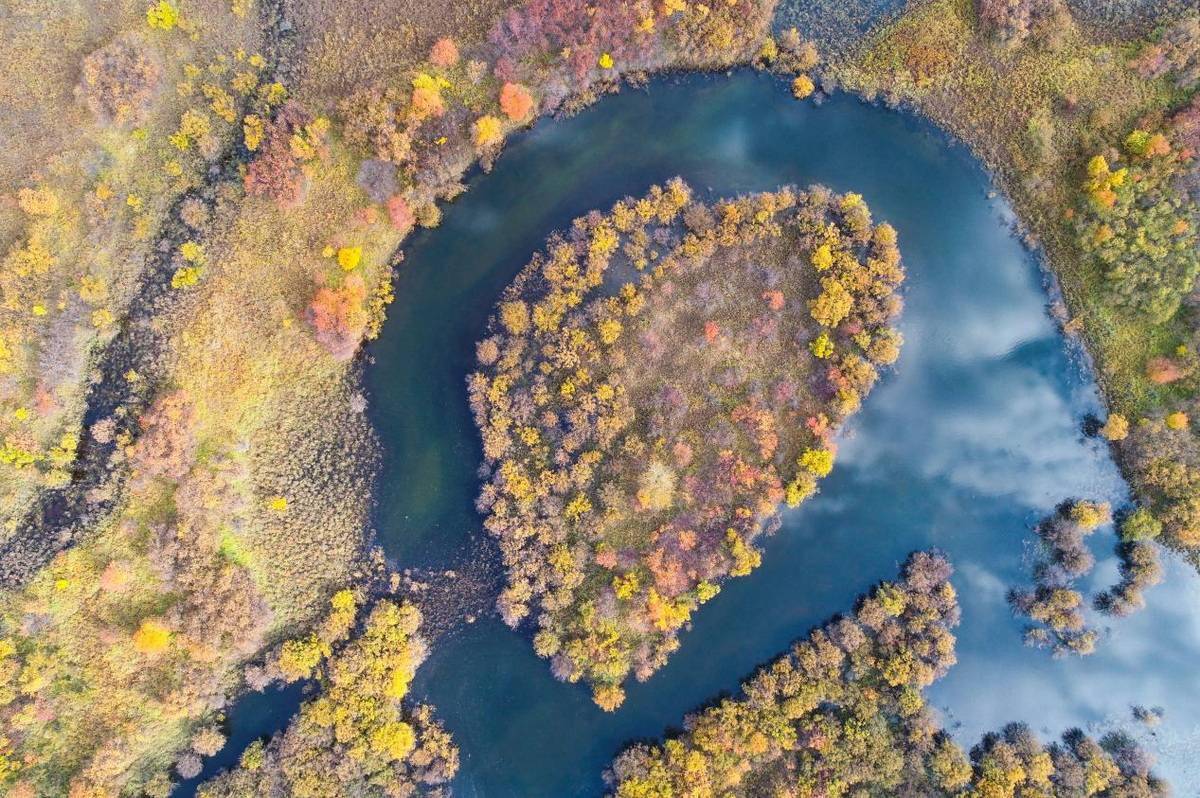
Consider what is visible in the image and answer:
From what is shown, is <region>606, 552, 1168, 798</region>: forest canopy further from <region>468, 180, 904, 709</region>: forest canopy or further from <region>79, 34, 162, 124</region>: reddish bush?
<region>79, 34, 162, 124</region>: reddish bush

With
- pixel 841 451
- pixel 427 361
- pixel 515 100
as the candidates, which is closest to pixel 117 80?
pixel 515 100

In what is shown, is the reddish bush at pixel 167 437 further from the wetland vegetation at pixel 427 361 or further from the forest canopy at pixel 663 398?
the forest canopy at pixel 663 398

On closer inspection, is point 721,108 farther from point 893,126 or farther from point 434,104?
point 434,104

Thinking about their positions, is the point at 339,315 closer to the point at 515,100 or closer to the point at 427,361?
the point at 427,361

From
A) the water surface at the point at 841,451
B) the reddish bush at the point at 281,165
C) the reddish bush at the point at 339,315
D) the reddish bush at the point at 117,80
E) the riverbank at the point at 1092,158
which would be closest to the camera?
the riverbank at the point at 1092,158

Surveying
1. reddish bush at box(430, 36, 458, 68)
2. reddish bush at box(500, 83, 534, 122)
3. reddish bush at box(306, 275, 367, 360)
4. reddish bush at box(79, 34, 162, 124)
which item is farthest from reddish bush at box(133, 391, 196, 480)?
reddish bush at box(500, 83, 534, 122)

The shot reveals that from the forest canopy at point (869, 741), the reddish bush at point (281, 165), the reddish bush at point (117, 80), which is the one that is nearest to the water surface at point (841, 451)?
the forest canopy at point (869, 741)

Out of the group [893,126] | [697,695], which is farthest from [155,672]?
[893,126]

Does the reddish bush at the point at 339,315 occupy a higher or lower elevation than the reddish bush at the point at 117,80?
lower
